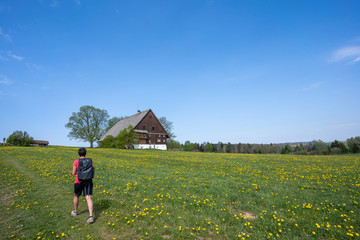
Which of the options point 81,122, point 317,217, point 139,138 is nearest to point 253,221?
point 317,217

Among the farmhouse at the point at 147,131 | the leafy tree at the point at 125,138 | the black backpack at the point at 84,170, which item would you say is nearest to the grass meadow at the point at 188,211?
the black backpack at the point at 84,170

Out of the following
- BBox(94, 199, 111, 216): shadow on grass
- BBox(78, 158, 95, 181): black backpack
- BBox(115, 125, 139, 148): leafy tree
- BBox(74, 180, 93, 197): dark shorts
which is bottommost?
BBox(94, 199, 111, 216): shadow on grass

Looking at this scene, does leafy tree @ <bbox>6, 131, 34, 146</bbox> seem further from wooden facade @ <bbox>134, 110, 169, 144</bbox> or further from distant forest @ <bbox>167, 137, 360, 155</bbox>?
distant forest @ <bbox>167, 137, 360, 155</bbox>

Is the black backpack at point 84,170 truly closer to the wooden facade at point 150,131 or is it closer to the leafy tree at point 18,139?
the wooden facade at point 150,131

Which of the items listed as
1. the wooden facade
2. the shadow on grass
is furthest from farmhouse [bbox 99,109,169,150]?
the shadow on grass

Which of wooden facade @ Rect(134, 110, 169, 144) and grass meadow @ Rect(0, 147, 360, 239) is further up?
wooden facade @ Rect(134, 110, 169, 144)

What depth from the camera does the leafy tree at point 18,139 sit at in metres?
58.2

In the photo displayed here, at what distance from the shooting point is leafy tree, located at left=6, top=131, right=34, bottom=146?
58156 mm

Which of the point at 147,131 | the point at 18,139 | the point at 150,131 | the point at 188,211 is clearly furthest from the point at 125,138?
the point at 188,211

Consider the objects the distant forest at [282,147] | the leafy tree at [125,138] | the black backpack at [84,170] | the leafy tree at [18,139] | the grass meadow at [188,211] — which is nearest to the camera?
the grass meadow at [188,211]

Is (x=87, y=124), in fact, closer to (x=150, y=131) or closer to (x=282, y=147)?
(x=150, y=131)

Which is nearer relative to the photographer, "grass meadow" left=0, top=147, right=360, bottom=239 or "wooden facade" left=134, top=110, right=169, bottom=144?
"grass meadow" left=0, top=147, right=360, bottom=239

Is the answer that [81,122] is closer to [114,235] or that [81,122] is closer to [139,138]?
[139,138]

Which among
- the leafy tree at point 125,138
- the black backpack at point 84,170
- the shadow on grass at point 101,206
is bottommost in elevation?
the shadow on grass at point 101,206
